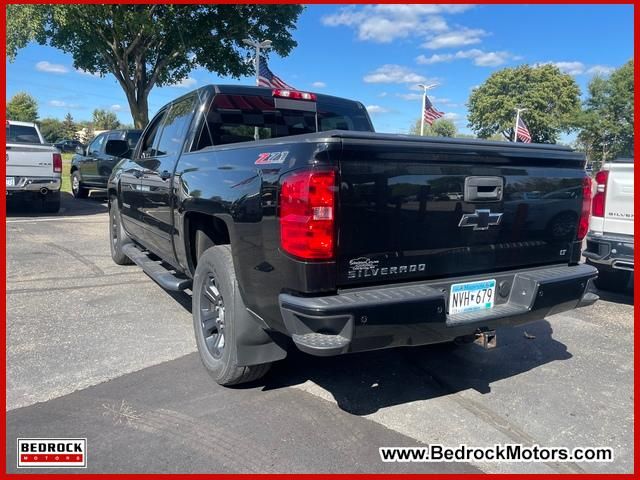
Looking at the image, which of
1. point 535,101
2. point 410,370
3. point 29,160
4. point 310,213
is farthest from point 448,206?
point 535,101

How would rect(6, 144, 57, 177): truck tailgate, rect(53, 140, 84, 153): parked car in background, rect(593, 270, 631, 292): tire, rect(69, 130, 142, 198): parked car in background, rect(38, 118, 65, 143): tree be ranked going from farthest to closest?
rect(38, 118, 65, 143): tree, rect(53, 140, 84, 153): parked car in background, rect(69, 130, 142, 198): parked car in background, rect(6, 144, 57, 177): truck tailgate, rect(593, 270, 631, 292): tire

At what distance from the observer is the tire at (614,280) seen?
20.1ft

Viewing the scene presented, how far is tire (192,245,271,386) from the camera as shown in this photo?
10.3 feet

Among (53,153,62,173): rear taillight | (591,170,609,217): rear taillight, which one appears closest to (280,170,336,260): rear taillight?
(591,170,609,217): rear taillight

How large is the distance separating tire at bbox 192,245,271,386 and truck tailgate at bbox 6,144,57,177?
821 centimetres

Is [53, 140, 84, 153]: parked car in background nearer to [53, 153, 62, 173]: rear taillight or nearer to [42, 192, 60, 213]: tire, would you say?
[42, 192, 60, 213]: tire

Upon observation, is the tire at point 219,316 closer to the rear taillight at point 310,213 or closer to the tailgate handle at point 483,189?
the rear taillight at point 310,213

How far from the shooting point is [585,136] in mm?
52938

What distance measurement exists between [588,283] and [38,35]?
20.5 m

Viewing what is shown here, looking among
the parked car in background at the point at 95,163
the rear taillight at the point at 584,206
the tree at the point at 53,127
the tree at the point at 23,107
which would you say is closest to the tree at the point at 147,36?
the parked car in background at the point at 95,163

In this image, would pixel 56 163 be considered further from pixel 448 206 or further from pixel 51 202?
pixel 448 206

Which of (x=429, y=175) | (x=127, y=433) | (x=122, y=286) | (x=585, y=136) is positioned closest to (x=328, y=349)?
(x=429, y=175)

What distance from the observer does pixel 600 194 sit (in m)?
5.56

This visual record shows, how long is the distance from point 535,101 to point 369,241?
2383 inches
